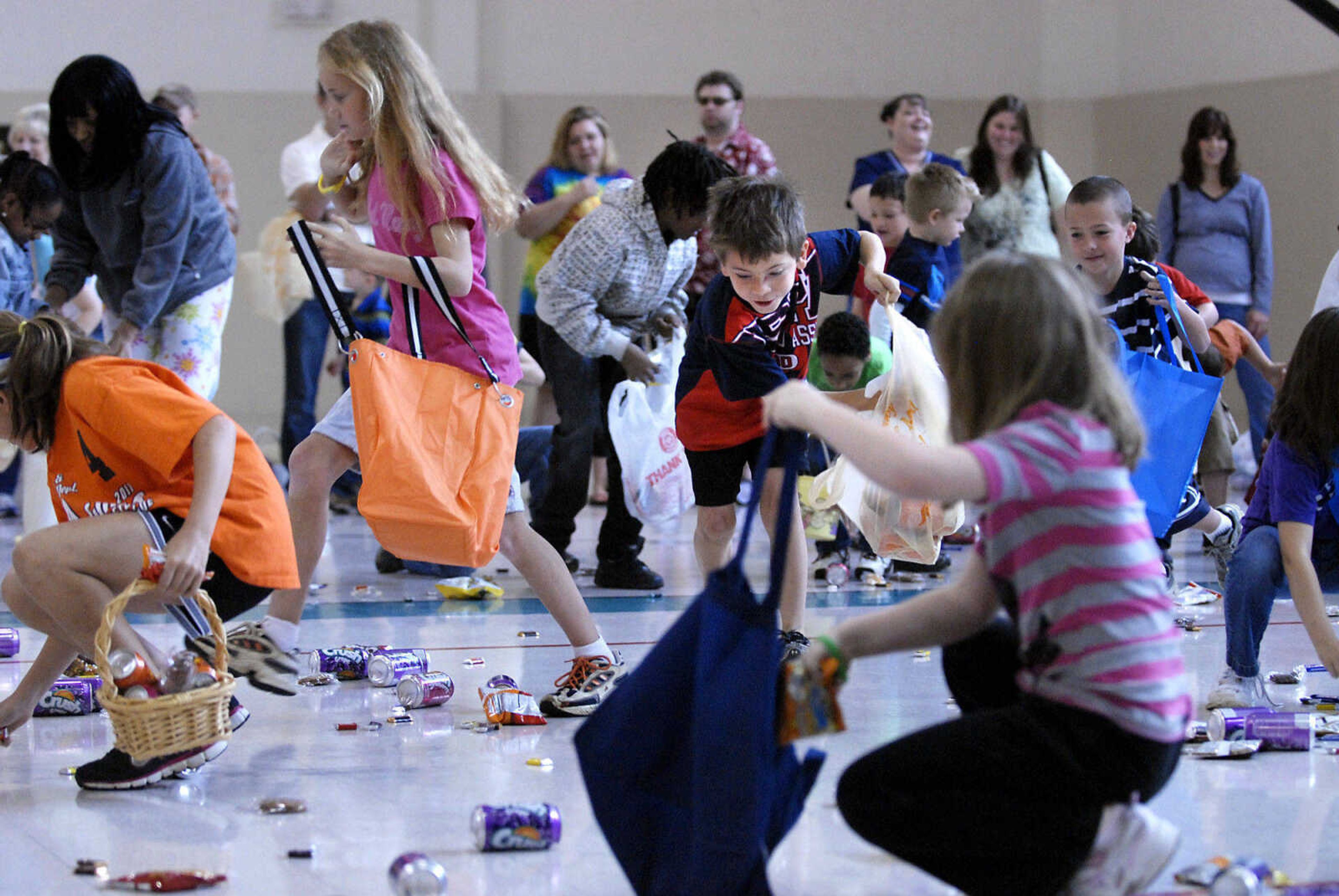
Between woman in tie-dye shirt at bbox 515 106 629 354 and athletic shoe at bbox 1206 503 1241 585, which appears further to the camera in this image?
woman in tie-dye shirt at bbox 515 106 629 354

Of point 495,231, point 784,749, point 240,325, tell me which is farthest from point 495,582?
point 240,325

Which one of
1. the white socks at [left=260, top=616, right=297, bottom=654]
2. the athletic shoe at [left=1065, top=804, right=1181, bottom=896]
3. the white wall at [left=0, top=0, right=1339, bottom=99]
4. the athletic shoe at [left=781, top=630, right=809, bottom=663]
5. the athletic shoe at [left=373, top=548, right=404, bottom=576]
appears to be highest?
the white wall at [left=0, top=0, right=1339, bottom=99]

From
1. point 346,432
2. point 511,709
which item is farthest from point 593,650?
point 346,432

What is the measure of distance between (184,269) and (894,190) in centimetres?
252

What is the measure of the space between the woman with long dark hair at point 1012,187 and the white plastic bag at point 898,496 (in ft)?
8.77

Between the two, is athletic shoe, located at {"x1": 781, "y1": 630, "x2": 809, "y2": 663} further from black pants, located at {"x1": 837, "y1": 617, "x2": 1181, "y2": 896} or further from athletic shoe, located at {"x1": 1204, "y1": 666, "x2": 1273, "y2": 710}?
black pants, located at {"x1": 837, "y1": 617, "x2": 1181, "y2": 896}

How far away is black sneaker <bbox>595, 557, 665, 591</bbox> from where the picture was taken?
4.87 metres

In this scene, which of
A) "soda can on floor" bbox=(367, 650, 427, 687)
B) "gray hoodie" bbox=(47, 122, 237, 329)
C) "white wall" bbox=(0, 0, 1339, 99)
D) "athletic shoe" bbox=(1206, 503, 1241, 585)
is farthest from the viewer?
"white wall" bbox=(0, 0, 1339, 99)

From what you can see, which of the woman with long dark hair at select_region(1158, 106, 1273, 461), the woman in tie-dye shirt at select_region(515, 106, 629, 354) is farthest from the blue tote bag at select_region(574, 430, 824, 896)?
the woman with long dark hair at select_region(1158, 106, 1273, 461)

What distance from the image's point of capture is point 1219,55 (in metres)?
8.50

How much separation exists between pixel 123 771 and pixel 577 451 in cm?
243

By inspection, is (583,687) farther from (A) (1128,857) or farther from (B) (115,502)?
(A) (1128,857)

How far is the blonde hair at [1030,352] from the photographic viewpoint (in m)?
1.90

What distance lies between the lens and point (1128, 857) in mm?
1874
